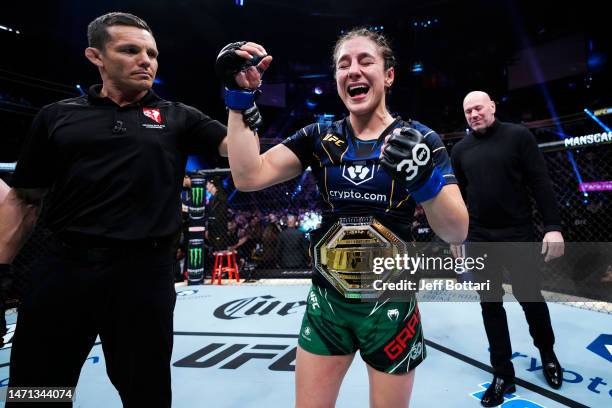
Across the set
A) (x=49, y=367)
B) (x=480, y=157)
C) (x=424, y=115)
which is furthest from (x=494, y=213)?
(x=424, y=115)

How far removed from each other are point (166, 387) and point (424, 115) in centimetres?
1996

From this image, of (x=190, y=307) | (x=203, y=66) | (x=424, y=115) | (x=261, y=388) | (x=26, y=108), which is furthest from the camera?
(x=424, y=115)

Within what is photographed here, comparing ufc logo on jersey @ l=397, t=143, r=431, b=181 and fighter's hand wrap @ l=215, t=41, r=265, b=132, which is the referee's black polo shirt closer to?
fighter's hand wrap @ l=215, t=41, r=265, b=132

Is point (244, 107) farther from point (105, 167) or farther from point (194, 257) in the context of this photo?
point (194, 257)

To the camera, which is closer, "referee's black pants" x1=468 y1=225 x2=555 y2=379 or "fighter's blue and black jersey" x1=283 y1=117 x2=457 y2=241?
"fighter's blue and black jersey" x1=283 y1=117 x2=457 y2=241

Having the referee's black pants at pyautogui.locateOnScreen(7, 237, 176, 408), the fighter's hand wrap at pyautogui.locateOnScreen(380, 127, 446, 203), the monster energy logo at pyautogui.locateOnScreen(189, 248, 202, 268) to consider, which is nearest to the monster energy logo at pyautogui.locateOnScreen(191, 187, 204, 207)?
the monster energy logo at pyautogui.locateOnScreen(189, 248, 202, 268)

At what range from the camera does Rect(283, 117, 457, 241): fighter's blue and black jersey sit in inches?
47.6

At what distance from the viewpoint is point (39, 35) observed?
38.8 feet

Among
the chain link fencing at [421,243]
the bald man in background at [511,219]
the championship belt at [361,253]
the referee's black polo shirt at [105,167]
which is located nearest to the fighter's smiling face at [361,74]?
the championship belt at [361,253]

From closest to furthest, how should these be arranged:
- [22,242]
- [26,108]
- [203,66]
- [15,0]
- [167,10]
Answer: [22,242] < [15,0] < [167,10] < [26,108] < [203,66]

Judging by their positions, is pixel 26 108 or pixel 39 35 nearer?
pixel 39 35

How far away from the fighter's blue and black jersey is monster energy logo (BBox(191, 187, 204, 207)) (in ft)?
14.9

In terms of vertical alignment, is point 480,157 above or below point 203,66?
below

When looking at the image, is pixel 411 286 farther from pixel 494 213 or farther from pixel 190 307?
pixel 190 307
